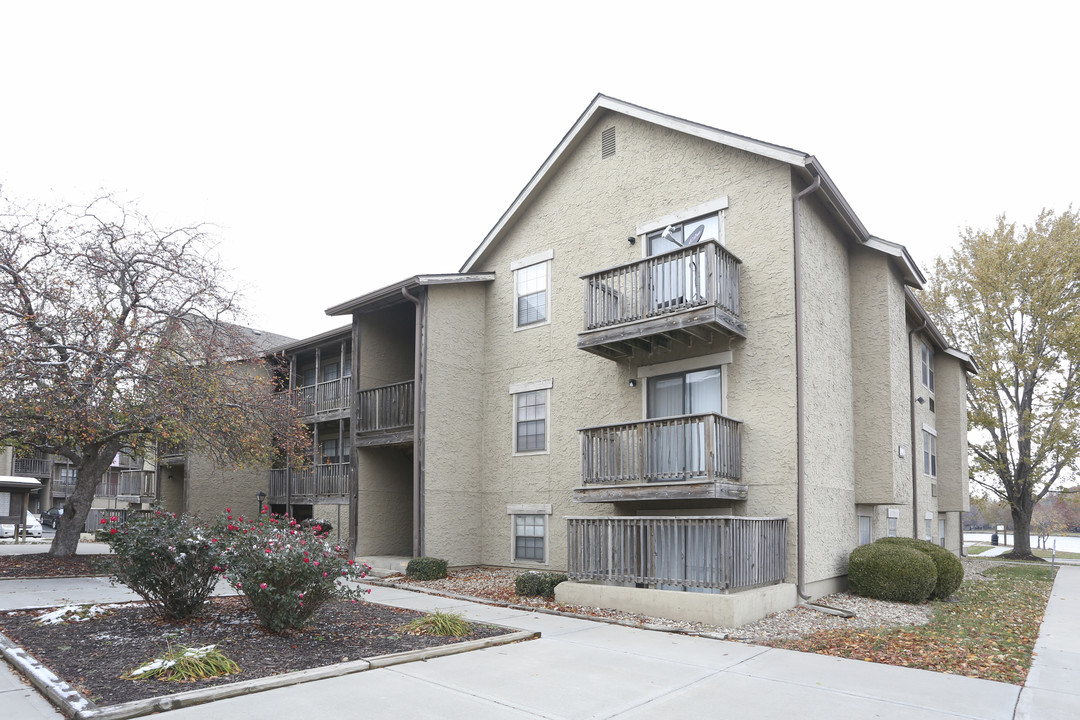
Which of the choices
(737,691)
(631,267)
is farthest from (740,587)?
(631,267)

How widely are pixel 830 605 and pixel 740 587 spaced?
2.16 meters

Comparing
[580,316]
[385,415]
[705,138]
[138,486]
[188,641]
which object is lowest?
[188,641]

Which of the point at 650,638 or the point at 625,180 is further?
the point at 625,180

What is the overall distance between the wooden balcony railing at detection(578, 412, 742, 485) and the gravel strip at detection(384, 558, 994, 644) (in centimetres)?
237

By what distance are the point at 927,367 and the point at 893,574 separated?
9613 millimetres

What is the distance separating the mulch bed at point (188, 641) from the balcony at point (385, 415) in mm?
6923

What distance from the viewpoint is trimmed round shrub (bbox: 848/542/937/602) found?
12.8 metres

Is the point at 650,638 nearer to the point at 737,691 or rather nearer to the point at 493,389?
the point at 737,691

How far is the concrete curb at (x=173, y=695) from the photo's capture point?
232 inches

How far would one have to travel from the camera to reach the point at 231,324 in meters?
17.0

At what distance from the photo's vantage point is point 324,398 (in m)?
23.0

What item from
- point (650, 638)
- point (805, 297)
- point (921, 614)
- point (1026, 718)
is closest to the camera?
Answer: point (1026, 718)

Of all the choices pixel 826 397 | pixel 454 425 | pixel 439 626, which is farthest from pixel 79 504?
pixel 826 397

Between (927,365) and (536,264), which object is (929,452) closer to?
(927,365)
